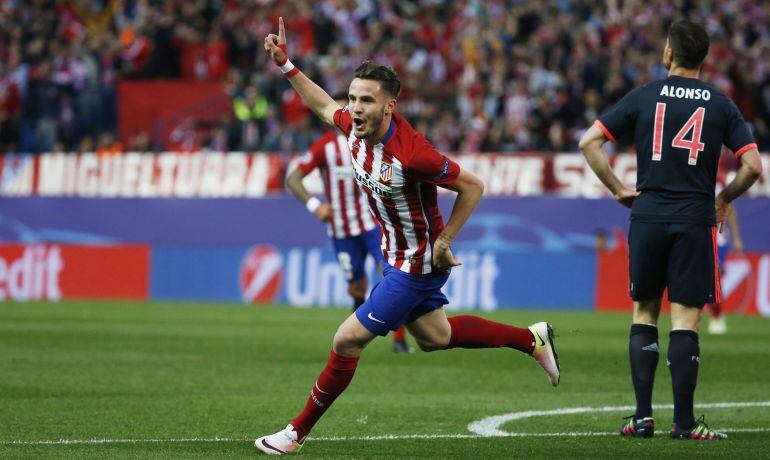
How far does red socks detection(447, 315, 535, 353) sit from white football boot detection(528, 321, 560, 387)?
37 millimetres

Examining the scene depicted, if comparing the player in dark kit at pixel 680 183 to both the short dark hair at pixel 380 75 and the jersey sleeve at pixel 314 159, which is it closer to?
the short dark hair at pixel 380 75

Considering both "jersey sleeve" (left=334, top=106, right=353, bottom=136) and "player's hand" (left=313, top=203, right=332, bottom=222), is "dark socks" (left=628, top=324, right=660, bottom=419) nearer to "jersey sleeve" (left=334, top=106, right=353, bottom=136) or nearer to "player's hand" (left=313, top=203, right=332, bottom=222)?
"jersey sleeve" (left=334, top=106, right=353, bottom=136)

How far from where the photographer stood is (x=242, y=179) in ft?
80.7

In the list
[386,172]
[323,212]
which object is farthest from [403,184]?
[323,212]

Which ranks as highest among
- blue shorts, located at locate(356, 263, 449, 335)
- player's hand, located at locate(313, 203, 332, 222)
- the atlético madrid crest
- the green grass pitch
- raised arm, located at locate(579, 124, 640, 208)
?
raised arm, located at locate(579, 124, 640, 208)

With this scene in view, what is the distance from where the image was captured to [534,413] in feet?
29.4

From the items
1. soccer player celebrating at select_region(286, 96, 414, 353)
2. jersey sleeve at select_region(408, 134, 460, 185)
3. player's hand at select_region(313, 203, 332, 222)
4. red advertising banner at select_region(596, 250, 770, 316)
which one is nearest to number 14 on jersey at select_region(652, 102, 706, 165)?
jersey sleeve at select_region(408, 134, 460, 185)

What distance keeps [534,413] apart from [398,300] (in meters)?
2.08

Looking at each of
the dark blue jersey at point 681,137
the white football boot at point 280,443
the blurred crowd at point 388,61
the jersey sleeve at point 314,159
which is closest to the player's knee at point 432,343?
the white football boot at point 280,443

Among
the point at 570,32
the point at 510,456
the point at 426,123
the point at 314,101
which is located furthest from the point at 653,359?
the point at 570,32

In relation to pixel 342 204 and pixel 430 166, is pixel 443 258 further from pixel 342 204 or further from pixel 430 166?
pixel 342 204

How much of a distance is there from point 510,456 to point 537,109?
58.5ft

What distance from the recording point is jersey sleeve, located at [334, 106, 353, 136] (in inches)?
294

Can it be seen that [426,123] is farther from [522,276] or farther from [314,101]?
[314,101]
